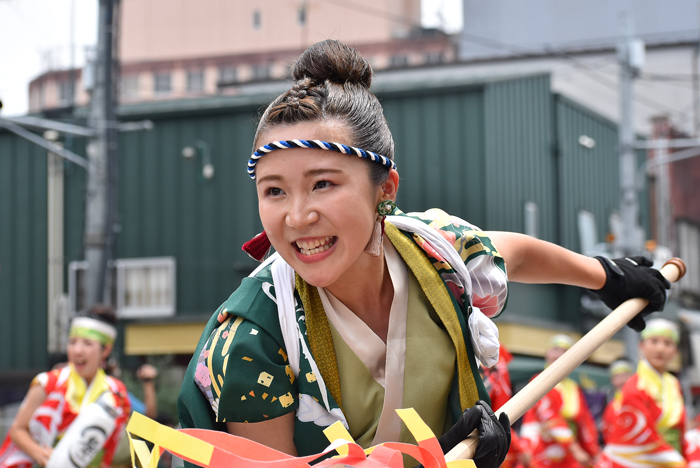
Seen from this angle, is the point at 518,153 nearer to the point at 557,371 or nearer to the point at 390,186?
the point at 557,371

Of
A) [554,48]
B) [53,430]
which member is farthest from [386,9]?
[53,430]

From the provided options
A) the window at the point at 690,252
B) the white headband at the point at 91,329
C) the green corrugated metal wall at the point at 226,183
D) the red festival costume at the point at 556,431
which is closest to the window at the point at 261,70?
the window at the point at 690,252

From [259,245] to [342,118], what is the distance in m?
0.49

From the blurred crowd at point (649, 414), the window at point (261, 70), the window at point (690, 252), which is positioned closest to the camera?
the blurred crowd at point (649, 414)

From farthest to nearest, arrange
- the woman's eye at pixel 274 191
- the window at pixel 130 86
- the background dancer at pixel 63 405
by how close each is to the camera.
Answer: the window at pixel 130 86, the background dancer at pixel 63 405, the woman's eye at pixel 274 191

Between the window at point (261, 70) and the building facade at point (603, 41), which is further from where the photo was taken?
the window at point (261, 70)

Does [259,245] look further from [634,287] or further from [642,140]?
[642,140]

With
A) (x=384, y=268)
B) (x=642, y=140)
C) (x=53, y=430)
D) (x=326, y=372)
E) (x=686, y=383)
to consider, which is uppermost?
(x=642, y=140)

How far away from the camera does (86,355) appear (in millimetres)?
5906

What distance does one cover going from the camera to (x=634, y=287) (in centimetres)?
301

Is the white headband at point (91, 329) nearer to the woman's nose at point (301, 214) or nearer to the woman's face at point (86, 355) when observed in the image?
the woman's face at point (86, 355)

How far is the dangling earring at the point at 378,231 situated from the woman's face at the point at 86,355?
4195 mm

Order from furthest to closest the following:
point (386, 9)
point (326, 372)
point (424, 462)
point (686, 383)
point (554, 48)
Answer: point (386, 9) → point (554, 48) → point (686, 383) → point (326, 372) → point (424, 462)

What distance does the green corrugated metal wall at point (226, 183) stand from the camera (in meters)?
14.5
